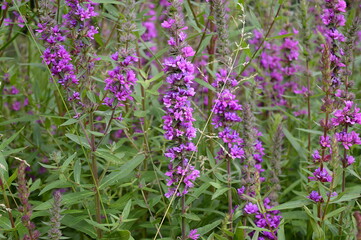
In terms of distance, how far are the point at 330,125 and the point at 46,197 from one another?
2.33 metres

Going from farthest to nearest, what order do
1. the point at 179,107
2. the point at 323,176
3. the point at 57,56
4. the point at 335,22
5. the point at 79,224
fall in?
the point at 335,22, the point at 79,224, the point at 57,56, the point at 323,176, the point at 179,107

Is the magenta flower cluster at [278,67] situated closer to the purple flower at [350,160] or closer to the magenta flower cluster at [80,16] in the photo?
the purple flower at [350,160]

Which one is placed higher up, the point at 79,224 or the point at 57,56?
the point at 57,56

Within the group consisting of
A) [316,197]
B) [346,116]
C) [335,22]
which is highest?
[335,22]

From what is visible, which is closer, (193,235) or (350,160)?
(193,235)

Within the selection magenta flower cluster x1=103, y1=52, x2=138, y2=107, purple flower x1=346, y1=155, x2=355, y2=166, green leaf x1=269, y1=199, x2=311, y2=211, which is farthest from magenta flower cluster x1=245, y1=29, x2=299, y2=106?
magenta flower cluster x1=103, y1=52, x2=138, y2=107

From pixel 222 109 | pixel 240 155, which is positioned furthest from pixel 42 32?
pixel 240 155

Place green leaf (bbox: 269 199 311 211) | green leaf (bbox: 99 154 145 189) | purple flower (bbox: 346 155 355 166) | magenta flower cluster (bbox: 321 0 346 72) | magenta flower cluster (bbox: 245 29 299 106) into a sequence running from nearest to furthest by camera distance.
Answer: green leaf (bbox: 269 199 311 211)
green leaf (bbox: 99 154 145 189)
purple flower (bbox: 346 155 355 166)
magenta flower cluster (bbox: 321 0 346 72)
magenta flower cluster (bbox: 245 29 299 106)

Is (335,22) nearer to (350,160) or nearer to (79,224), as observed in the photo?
(350,160)

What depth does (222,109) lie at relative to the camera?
3.23 metres

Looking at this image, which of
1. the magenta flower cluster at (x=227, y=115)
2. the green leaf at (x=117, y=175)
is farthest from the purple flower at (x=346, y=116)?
the green leaf at (x=117, y=175)

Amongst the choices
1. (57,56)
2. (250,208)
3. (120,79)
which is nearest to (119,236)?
(250,208)

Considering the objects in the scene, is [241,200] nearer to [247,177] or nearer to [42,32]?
[247,177]

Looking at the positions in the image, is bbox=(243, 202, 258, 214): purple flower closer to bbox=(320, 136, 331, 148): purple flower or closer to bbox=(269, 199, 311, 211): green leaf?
bbox=(269, 199, 311, 211): green leaf
